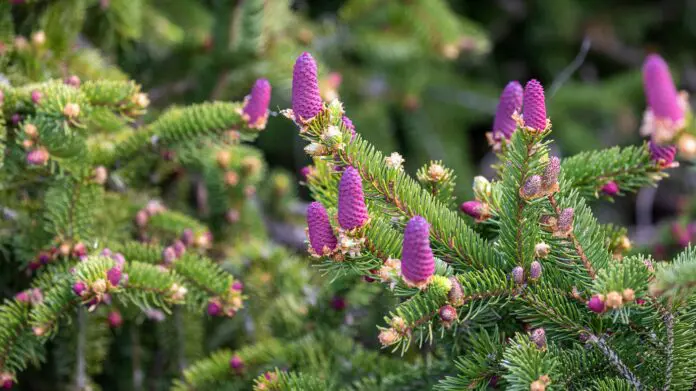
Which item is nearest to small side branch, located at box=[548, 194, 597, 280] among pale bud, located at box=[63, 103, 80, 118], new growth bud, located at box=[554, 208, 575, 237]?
new growth bud, located at box=[554, 208, 575, 237]

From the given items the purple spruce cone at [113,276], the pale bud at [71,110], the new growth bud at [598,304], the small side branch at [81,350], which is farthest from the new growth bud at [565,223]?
the small side branch at [81,350]

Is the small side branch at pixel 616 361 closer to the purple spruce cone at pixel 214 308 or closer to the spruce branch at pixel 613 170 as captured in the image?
the spruce branch at pixel 613 170

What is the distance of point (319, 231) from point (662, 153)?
26.0 inches

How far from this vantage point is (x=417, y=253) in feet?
3.32

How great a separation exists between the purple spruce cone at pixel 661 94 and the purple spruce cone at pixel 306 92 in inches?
24.6

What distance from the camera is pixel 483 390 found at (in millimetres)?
1148

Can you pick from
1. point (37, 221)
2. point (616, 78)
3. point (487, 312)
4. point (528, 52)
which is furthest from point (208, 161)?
point (528, 52)

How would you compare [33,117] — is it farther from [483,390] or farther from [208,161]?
[483,390]

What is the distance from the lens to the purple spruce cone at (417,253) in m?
0.99

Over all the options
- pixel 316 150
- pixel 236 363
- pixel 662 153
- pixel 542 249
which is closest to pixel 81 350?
pixel 236 363

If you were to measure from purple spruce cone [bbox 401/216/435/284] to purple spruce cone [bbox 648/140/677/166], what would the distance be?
0.55 metres

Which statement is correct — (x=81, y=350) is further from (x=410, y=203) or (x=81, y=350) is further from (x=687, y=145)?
(x=687, y=145)

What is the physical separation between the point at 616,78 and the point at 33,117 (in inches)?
105

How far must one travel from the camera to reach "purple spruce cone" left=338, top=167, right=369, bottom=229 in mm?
1044
